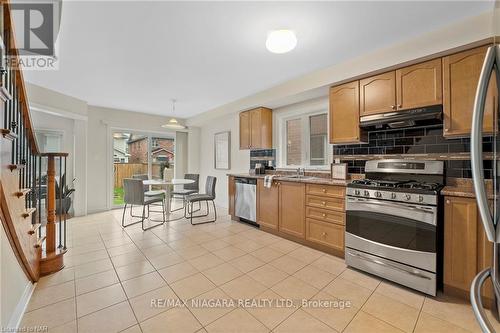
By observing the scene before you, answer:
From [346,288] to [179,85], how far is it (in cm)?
349

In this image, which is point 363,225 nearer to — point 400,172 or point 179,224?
point 400,172

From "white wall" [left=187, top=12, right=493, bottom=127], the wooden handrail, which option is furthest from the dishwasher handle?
the wooden handrail

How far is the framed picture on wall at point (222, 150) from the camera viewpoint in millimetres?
5148

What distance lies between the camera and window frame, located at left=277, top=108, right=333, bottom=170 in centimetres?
339

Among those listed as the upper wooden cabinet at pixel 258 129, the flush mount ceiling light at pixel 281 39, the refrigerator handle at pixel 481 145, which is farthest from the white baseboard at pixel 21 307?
the upper wooden cabinet at pixel 258 129

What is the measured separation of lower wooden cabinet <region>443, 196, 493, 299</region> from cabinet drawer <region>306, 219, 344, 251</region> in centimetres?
92

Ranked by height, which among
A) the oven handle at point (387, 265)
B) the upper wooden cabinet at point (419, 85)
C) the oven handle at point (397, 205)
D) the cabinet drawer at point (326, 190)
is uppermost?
the upper wooden cabinet at point (419, 85)

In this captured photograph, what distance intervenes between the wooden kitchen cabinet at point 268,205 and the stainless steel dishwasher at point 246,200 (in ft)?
0.31

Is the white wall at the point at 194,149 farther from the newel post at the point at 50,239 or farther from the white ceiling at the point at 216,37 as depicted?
the newel post at the point at 50,239

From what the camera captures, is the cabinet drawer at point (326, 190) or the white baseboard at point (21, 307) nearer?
the white baseboard at point (21, 307)

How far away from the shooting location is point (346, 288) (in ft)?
6.52

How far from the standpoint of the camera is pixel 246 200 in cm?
381

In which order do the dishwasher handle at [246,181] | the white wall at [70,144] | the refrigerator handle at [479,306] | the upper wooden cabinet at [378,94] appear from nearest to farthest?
the refrigerator handle at [479,306] < the upper wooden cabinet at [378,94] < the dishwasher handle at [246,181] < the white wall at [70,144]

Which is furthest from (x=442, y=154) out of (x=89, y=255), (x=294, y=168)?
(x=89, y=255)
